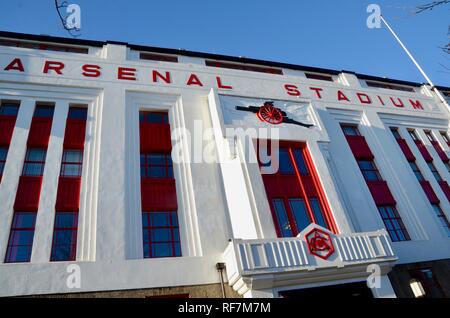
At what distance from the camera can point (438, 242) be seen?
15.6 m

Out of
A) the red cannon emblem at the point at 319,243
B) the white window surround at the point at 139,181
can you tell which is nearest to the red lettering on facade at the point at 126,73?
the white window surround at the point at 139,181

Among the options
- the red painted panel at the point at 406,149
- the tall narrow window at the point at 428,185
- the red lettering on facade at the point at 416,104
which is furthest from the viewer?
the red lettering on facade at the point at 416,104

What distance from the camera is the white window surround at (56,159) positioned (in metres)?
11.2

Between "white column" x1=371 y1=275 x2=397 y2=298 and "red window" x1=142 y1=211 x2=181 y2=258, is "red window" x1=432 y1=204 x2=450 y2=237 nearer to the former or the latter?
"white column" x1=371 y1=275 x2=397 y2=298

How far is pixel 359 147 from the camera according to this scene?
18.9 metres

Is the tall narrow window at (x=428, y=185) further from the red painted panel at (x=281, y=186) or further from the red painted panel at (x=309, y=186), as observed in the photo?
the red painted panel at (x=281, y=186)

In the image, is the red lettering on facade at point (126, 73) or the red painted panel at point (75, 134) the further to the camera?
the red lettering on facade at point (126, 73)

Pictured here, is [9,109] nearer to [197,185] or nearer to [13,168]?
[13,168]

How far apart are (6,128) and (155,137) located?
6.69 m

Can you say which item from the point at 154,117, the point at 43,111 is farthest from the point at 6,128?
the point at 154,117

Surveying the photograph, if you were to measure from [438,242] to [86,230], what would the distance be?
17.1 metres

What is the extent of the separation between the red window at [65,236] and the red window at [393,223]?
15064 millimetres

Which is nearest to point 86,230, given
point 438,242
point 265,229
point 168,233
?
point 168,233

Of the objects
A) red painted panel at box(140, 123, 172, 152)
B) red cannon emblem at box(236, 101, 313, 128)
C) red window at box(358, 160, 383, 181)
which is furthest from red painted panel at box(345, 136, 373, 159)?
red painted panel at box(140, 123, 172, 152)
